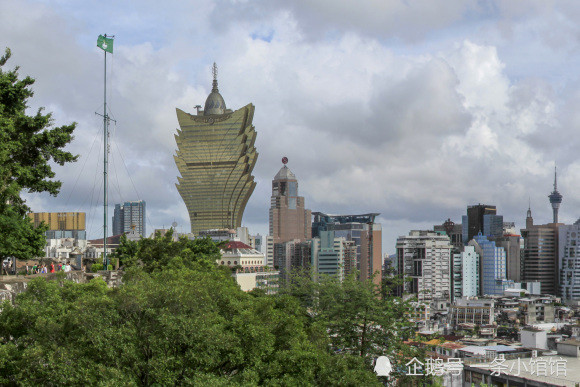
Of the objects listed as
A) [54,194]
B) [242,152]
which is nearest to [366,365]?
[54,194]

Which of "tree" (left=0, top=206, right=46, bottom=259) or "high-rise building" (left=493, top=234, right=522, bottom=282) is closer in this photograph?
"tree" (left=0, top=206, right=46, bottom=259)

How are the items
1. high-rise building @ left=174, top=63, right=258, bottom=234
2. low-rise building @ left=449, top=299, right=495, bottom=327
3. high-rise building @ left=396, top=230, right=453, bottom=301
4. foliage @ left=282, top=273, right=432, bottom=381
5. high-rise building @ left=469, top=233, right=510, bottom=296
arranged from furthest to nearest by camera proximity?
high-rise building @ left=469, top=233, right=510, bottom=296, high-rise building @ left=396, top=230, right=453, bottom=301, high-rise building @ left=174, top=63, right=258, bottom=234, low-rise building @ left=449, top=299, right=495, bottom=327, foliage @ left=282, top=273, right=432, bottom=381

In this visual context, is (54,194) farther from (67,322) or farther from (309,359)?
(309,359)

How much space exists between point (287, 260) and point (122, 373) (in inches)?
5693

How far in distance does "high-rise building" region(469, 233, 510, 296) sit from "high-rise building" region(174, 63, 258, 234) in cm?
6180

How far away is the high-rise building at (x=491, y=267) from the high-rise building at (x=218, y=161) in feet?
203

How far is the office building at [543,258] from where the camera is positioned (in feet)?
534

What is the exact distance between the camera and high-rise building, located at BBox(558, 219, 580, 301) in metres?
151

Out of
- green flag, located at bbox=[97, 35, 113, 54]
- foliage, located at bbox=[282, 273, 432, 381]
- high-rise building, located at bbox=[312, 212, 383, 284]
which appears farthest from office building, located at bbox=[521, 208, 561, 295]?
foliage, located at bbox=[282, 273, 432, 381]

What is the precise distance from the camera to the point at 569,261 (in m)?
154

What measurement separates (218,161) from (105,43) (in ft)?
347

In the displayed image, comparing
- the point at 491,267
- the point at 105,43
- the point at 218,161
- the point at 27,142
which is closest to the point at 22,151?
the point at 27,142

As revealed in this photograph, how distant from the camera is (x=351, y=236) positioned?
18000 cm

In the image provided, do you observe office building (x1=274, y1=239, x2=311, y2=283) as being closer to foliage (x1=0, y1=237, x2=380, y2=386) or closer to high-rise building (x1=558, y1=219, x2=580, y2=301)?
high-rise building (x1=558, y1=219, x2=580, y2=301)
